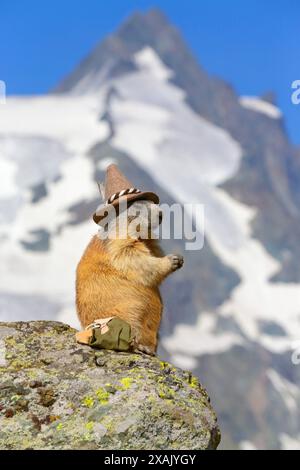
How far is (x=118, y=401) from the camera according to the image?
1135 cm

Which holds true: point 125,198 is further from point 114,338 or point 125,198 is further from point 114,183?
point 114,338

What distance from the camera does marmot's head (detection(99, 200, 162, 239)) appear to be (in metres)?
15.8

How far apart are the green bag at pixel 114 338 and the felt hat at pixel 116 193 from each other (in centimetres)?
308

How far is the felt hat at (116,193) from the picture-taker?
51.1 ft

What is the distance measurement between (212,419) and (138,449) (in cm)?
133

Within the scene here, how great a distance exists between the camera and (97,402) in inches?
448

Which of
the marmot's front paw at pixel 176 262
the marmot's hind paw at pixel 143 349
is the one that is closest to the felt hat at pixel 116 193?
the marmot's front paw at pixel 176 262

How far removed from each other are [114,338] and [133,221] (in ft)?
11.7

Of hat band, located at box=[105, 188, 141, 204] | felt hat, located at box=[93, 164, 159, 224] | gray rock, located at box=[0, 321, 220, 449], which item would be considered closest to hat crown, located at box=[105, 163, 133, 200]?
felt hat, located at box=[93, 164, 159, 224]

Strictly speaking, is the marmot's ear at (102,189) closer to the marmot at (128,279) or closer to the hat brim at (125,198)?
the hat brim at (125,198)

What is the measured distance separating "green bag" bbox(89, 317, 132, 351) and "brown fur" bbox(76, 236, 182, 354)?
1.50 meters
